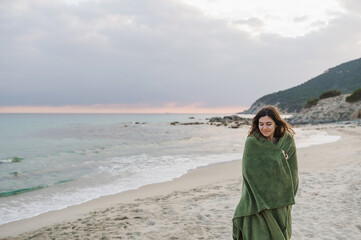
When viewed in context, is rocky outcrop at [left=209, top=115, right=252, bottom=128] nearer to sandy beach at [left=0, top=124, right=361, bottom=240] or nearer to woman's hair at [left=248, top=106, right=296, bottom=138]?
A: sandy beach at [left=0, top=124, right=361, bottom=240]

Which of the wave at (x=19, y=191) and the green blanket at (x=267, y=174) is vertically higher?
the green blanket at (x=267, y=174)

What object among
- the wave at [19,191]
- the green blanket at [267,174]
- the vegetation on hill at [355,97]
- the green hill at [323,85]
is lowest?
the wave at [19,191]

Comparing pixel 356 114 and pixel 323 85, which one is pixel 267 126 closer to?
pixel 356 114

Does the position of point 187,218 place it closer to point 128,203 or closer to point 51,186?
point 128,203

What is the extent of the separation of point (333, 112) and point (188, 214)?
158ft

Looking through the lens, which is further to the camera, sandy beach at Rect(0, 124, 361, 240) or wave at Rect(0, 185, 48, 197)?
wave at Rect(0, 185, 48, 197)

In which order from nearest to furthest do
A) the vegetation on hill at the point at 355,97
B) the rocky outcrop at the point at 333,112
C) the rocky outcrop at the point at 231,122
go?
the rocky outcrop at the point at 333,112 < the vegetation on hill at the point at 355,97 < the rocky outcrop at the point at 231,122

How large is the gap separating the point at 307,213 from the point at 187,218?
8.23ft

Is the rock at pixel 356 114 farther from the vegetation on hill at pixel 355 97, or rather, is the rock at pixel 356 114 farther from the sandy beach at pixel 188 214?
the sandy beach at pixel 188 214

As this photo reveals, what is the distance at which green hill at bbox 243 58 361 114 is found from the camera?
97.6 metres

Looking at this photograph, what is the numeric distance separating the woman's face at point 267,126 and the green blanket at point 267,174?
0.08m

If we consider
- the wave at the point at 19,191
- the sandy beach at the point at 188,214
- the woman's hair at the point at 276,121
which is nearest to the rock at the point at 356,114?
the sandy beach at the point at 188,214

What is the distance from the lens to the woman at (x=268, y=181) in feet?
8.78

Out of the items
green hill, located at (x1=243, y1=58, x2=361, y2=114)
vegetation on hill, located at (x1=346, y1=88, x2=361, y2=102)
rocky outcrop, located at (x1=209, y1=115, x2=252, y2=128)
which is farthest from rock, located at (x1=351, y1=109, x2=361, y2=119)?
green hill, located at (x1=243, y1=58, x2=361, y2=114)
